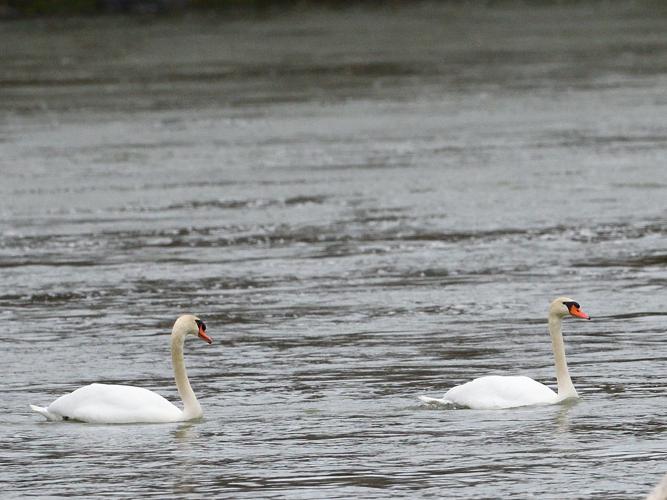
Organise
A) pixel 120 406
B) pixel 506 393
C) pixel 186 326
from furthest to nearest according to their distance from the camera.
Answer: pixel 186 326 < pixel 506 393 < pixel 120 406

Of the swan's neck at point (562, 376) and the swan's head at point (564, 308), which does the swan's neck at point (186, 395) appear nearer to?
the swan's neck at point (562, 376)

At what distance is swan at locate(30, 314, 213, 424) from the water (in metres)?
→ 0.12

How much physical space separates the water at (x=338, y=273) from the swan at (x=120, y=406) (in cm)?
12

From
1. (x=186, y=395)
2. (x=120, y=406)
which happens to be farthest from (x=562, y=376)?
(x=120, y=406)

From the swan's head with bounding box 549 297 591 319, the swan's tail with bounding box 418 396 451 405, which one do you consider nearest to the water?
the swan's tail with bounding box 418 396 451 405

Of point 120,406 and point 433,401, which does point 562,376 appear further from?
point 120,406

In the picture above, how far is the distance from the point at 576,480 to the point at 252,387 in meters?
3.57

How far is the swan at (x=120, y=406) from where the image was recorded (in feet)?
39.8

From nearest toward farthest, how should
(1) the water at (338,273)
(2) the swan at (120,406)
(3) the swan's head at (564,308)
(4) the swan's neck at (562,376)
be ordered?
(1) the water at (338,273)
(2) the swan at (120,406)
(4) the swan's neck at (562,376)
(3) the swan's head at (564,308)

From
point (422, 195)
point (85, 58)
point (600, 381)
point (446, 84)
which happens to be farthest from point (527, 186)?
point (85, 58)

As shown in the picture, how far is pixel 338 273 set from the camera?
59.9 feet

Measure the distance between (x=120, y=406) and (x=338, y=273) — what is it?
635 centimetres

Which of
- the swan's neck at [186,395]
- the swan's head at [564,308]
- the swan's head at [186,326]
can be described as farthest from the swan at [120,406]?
the swan's head at [564,308]

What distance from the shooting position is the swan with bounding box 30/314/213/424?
39.8ft
